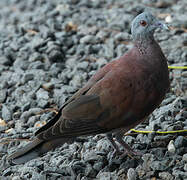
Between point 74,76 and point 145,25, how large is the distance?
1591 mm

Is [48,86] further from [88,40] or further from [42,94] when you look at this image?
Answer: [88,40]

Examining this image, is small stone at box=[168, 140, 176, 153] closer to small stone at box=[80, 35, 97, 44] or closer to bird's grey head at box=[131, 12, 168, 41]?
bird's grey head at box=[131, 12, 168, 41]

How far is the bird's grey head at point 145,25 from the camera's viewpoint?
11.8 feet

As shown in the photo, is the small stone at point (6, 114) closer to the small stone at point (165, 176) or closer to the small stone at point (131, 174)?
the small stone at point (131, 174)

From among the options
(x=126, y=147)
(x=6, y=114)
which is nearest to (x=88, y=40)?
(x=6, y=114)

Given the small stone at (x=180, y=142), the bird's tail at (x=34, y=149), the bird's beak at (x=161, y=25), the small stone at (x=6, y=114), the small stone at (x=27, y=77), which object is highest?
the bird's beak at (x=161, y=25)

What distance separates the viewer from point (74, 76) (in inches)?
198

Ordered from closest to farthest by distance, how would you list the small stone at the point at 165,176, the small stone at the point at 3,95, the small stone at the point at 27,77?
1. the small stone at the point at 165,176
2. the small stone at the point at 3,95
3. the small stone at the point at 27,77

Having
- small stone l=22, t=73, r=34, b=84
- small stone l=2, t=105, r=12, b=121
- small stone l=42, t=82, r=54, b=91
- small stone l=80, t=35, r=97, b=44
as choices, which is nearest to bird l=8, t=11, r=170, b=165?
small stone l=2, t=105, r=12, b=121

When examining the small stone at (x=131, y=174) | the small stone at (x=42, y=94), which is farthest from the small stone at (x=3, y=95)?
the small stone at (x=131, y=174)

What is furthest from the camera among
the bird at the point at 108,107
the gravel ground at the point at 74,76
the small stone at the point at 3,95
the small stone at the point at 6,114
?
the small stone at the point at 3,95

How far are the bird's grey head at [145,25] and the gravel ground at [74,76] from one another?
0.83m

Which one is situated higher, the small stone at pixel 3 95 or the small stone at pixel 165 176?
the small stone at pixel 3 95

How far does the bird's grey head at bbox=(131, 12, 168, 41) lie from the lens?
3.61 meters
